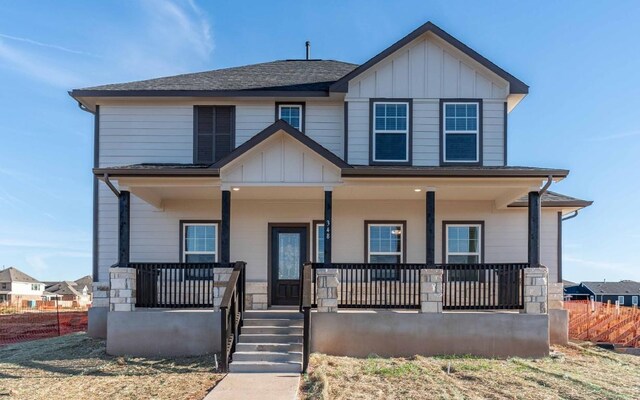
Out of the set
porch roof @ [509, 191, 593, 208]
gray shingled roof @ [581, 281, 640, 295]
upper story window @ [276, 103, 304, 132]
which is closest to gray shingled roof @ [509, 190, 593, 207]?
porch roof @ [509, 191, 593, 208]

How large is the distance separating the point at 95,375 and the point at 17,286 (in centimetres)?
6249

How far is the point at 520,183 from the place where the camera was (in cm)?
1036

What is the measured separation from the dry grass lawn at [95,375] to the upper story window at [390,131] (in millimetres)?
6007

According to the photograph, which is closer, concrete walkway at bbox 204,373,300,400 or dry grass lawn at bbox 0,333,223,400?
concrete walkway at bbox 204,373,300,400

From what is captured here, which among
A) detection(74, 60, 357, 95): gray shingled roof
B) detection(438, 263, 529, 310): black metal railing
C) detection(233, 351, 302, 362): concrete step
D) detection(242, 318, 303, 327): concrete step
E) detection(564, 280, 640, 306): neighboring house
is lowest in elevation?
detection(564, 280, 640, 306): neighboring house

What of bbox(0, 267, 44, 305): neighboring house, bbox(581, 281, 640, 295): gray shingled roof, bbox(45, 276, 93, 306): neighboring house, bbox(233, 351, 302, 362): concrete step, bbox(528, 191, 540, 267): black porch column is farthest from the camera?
bbox(45, 276, 93, 306): neighboring house

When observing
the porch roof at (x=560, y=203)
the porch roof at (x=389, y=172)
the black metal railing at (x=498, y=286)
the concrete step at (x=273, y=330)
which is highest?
the porch roof at (x=389, y=172)

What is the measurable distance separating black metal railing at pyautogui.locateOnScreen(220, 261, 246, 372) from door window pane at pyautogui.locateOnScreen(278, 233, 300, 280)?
194 cm

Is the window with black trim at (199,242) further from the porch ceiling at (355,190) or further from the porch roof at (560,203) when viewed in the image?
the porch roof at (560,203)

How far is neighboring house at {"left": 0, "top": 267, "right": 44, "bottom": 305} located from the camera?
59122 millimetres

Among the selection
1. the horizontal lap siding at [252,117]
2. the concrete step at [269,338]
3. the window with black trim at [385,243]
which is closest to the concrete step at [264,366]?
the concrete step at [269,338]

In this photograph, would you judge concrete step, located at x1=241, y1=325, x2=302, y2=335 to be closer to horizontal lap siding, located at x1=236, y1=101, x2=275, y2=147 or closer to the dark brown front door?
the dark brown front door

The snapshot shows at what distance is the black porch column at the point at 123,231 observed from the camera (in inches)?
406

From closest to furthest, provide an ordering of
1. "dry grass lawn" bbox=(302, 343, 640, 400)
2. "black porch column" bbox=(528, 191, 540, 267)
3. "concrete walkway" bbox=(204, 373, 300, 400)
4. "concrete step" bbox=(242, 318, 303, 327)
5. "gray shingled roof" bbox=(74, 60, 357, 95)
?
1. "concrete walkway" bbox=(204, 373, 300, 400)
2. "dry grass lawn" bbox=(302, 343, 640, 400)
3. "concrete step" bbox=(242, 318, 303, 327)
4. "black porch column" bbox=(528, 191, 540, 267)
5. "gray shingled roof" bbox=(74, 60, 357, 95)
